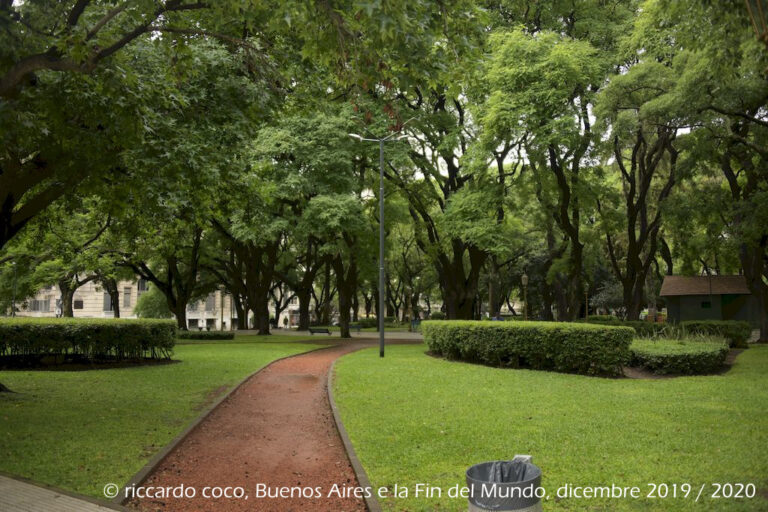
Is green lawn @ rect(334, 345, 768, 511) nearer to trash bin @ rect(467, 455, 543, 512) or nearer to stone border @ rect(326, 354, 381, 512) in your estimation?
stone border @ rect(326, 354, 381, 512)

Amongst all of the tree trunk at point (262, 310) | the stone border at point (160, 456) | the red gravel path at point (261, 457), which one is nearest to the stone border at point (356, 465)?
the red gravel path at point (261, 457)

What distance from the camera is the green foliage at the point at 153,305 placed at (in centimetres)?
4869

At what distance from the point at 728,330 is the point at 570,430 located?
60.0 ft

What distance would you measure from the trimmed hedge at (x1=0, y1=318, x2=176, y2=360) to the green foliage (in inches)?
1271

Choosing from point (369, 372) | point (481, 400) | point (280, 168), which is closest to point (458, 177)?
point (280, 168)

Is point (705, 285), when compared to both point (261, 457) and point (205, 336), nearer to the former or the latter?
point (205, 336)

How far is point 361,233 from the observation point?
27.6 meters

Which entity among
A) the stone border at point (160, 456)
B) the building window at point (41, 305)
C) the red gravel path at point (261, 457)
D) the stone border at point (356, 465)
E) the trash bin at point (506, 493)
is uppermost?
the building window at point (41, 305)

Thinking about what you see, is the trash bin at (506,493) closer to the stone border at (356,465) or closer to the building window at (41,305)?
the stone border at (356,465)

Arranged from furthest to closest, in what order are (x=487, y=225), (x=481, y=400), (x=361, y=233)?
(x=361, y=233)
(x=487, y=225)
(x=481, y=400)

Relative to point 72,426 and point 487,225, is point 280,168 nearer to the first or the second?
point 487,225

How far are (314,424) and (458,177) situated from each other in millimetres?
20538

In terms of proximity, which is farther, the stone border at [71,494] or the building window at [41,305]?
the building window at [41,305]

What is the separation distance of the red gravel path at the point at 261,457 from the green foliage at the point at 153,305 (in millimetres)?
40224
